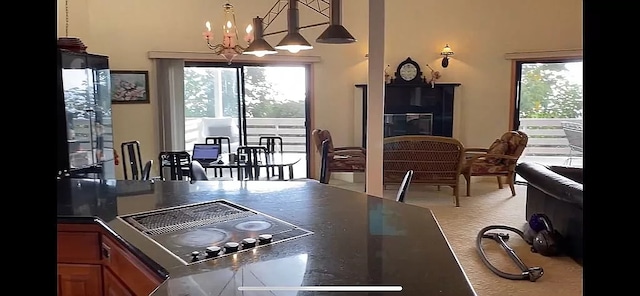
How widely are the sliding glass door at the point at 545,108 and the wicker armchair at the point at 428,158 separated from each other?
2182 millimetres

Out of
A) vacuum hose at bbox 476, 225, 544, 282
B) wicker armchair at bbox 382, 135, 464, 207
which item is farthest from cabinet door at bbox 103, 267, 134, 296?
wicker armchair at bbox 382, 135, 464, 207

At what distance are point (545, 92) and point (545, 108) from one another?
256 millimetres

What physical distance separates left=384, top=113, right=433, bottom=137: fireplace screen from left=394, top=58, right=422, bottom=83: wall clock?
1.89ft

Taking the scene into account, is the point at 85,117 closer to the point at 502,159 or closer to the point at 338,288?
the point at 338,288

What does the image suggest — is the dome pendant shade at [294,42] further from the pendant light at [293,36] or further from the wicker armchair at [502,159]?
the wicker armchair at [502,159]

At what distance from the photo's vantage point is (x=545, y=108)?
7.69m

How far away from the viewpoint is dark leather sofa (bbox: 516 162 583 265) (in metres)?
3.86

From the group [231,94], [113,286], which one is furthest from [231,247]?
[231,94]

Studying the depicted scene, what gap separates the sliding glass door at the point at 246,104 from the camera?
25.1 feet

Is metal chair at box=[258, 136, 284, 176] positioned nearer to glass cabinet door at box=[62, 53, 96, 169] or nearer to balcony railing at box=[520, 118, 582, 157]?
glass cabinet door at box=[62, 53, 96, 169]
